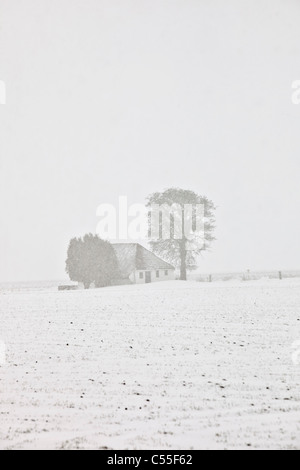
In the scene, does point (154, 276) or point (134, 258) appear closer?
point (134, 258)

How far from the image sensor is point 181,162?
30.9ft

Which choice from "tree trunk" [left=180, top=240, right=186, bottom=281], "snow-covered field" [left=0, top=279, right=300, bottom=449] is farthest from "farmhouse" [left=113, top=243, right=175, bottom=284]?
"snow-covered field" [left=0, top=279, right=300, bottom=449]

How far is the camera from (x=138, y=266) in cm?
2039

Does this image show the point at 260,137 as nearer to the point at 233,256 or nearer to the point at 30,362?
the point at 233,256


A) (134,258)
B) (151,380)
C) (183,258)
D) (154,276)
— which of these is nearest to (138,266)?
(134,258)

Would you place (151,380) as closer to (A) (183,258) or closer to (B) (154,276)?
(A) (183,258)

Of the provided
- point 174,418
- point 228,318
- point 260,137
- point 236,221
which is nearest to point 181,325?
point 228,318

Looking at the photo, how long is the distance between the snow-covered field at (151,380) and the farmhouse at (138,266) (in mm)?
9860

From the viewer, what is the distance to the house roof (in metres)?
19.6

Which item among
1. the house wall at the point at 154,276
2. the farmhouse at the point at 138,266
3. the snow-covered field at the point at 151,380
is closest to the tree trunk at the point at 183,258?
the farmhouse at the point at 138,266

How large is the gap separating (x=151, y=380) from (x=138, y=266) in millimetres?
15446

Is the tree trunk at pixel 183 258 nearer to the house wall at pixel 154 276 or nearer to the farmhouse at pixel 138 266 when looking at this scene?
the farmhouse at pixel 138 266

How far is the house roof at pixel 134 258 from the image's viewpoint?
64.4 ft

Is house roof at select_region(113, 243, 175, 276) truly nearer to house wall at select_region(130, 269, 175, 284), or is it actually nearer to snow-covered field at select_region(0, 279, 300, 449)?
house wall at select_region(130, 269, 175, 284)
